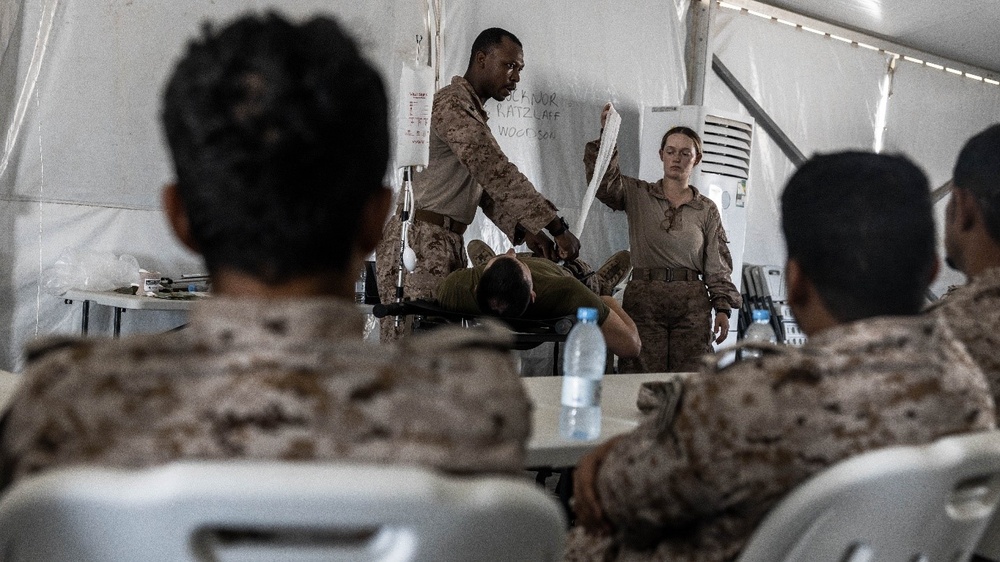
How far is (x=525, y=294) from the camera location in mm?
3453

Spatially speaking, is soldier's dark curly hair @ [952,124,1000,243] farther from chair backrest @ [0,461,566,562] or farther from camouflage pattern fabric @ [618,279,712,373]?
camouflage pattern fabric @ [618,279,712,373]

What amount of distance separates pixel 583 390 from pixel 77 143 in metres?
3.17

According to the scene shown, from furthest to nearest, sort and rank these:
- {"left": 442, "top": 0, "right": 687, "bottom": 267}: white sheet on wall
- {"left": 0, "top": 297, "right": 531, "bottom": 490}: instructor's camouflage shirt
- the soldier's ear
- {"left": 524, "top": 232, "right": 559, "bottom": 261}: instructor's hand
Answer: {"left": 442, "top": 0, "right": 687, "bottom": 267}: white sheet on wall
{"left": 524, "top": 232, "right": 559, "bottom": 261}: instructor's hand
the soldier's ear
{"left": 0, "top": 297, "right": 531, "bottom": 490}: instructor's camouflage shirt

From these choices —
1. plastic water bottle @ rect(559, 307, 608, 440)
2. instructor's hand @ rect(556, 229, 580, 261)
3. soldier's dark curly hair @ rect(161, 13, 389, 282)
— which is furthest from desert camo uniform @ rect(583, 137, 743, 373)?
soldier's dark curly hair @ rect(161, 13, 389, 282)

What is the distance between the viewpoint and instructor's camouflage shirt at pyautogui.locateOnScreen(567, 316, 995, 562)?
105 centimetres

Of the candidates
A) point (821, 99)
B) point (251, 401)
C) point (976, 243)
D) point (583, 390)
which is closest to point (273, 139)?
point (251, 401)

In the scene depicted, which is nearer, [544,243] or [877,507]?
[877,507]

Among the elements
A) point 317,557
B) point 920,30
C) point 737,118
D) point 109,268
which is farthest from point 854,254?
point 920,30

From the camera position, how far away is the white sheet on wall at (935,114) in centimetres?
790

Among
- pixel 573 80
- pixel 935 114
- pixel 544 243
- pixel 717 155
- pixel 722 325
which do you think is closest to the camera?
pixel 544 243

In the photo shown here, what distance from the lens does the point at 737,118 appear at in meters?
6.00

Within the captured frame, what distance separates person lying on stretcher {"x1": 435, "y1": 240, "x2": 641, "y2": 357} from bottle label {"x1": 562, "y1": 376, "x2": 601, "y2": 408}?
5.29 feet

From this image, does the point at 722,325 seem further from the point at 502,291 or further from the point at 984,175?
the point at 984,175

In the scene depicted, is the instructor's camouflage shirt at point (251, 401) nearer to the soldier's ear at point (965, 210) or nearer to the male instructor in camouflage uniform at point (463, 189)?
the soldier's ear at point (965, 210)
